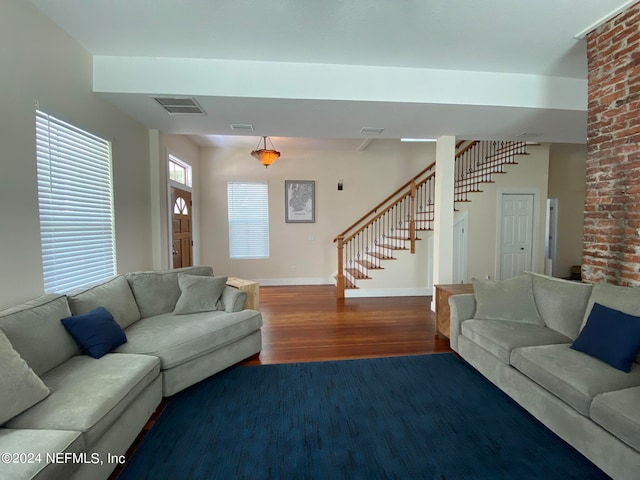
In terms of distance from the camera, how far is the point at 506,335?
246 cm

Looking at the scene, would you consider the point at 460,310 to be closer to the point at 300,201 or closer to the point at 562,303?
the point at 562,303

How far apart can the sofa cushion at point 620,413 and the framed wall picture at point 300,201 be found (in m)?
5.26

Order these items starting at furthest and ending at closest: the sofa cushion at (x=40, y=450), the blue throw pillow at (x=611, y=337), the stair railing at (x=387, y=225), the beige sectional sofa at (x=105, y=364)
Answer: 1. the stair railing at (x=387, y=225)
2. the blue throw pillow at (x=611, y=337)
3. the beige sectional sofa at (x=105, y=364)
4. the sofa cushion at (x=40, y=450)

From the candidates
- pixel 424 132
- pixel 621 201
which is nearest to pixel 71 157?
pixel 424 132

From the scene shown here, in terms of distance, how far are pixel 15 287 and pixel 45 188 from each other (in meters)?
0.79

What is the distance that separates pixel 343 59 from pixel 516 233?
4.85 m

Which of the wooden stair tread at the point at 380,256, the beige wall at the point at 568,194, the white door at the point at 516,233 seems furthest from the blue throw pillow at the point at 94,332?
the beige wall at the point at 568,194

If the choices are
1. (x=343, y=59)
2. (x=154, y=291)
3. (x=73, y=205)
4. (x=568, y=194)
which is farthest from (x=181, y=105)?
(x=568, y=194)

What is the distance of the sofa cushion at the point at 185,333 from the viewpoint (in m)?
2.28

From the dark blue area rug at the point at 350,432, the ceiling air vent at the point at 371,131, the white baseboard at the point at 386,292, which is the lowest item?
the dark blue area rug at the point at 350,432

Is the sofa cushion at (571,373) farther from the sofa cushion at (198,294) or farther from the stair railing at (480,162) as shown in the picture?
the stair railing at (480,162)

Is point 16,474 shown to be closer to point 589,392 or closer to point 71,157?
point 71,157

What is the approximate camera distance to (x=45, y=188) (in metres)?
2.28

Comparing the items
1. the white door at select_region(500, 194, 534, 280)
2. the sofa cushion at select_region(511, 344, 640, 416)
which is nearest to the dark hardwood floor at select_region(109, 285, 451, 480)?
the sofa cushion at select_region(511, 344, 640, 416)
